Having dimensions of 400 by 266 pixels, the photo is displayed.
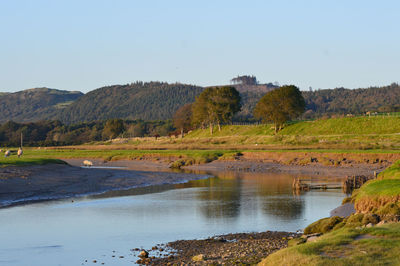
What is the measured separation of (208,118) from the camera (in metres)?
141

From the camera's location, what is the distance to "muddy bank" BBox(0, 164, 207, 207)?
4244 cm

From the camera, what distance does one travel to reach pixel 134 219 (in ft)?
106

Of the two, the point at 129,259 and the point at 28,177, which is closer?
the point at 129,259

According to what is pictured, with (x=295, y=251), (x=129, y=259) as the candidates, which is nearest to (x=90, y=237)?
(x=129, y=259)

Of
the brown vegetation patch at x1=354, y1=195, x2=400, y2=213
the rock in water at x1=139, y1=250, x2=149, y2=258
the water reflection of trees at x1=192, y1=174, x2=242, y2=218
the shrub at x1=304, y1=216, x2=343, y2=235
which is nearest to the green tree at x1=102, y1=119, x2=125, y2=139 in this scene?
the water reflection of trees at x1=192, y1=174, x2=242, y2=218

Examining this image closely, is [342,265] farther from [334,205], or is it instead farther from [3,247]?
[334,205]

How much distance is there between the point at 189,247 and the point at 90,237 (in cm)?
619

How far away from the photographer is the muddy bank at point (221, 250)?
66.3ft

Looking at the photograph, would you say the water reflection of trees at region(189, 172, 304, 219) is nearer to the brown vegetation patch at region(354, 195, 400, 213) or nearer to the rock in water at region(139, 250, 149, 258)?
the brown vegetation patch at region(354, 195, 400, 213)

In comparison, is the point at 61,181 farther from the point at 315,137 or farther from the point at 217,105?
the point at 217,105

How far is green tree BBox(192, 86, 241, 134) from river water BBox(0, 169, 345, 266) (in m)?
89.0

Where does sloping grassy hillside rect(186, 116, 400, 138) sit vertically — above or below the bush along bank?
above

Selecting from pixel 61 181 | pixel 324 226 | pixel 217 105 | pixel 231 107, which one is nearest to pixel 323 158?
pixel 61 181

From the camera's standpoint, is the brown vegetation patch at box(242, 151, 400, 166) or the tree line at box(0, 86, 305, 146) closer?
the brown vegetation patch at box(242, 151, 400, 166)
